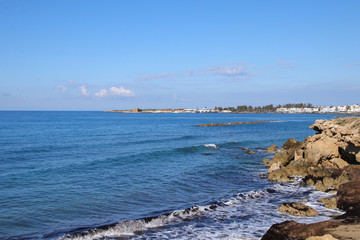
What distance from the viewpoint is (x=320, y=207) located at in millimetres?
16031

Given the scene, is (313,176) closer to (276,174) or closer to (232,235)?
(276,174)

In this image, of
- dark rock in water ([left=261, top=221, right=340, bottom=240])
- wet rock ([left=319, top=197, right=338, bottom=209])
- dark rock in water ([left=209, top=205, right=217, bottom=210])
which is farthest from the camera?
dark rock in water ([left=209, top=205, right=217, bottom=210])

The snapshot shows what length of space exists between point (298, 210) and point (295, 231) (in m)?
4.66

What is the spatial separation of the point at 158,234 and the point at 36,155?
26.5 m

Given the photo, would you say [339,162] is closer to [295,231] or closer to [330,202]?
[330,202]

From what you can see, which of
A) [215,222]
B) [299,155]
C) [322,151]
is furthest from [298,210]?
[299,155]

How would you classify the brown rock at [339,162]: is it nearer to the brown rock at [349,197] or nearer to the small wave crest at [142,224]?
the brown rock at [349,197]

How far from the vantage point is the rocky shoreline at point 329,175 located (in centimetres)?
1092

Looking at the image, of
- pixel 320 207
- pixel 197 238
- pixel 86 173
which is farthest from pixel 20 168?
pixel 320 207

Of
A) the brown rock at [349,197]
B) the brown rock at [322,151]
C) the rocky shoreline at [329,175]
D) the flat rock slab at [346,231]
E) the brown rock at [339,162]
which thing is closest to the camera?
the flat rock slab at [346,231]

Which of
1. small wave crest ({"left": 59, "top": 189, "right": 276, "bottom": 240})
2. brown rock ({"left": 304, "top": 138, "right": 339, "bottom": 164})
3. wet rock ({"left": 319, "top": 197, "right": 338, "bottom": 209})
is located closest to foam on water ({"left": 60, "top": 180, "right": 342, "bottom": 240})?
small wave crest ({"left": 59, "top": 189, "right": 276, "bottom": 240})

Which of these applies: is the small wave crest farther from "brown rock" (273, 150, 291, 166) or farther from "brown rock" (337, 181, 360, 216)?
"brown rock" (273, 150, 291, 166)

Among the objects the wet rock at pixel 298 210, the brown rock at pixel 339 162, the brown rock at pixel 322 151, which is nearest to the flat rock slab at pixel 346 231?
the wet rock at pixel 298 210

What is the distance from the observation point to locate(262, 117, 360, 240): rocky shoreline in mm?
10922
